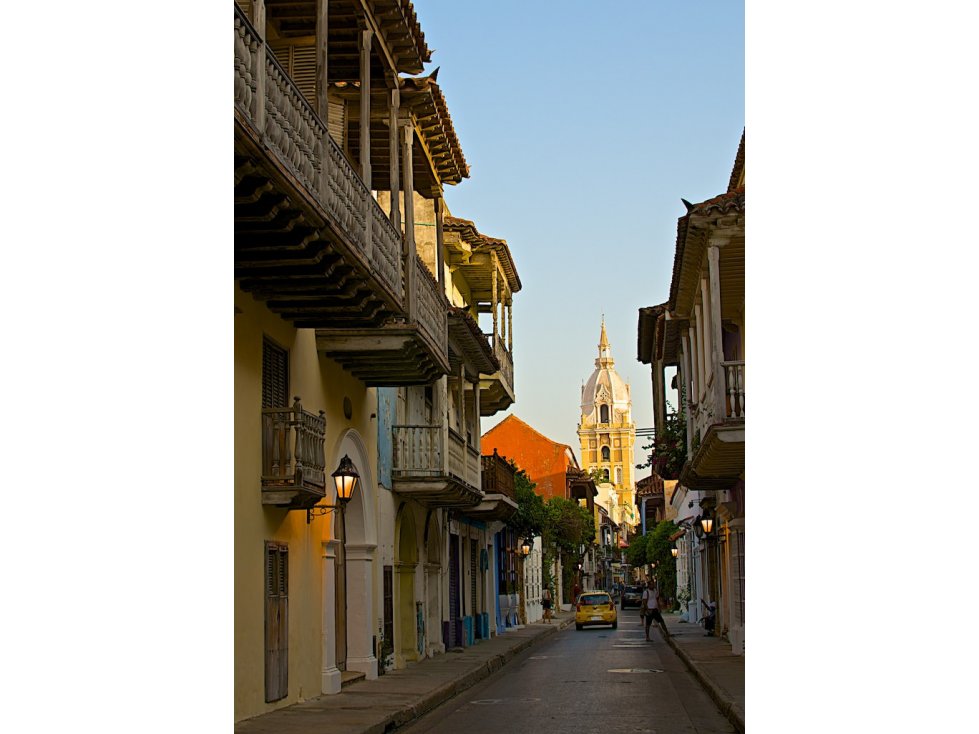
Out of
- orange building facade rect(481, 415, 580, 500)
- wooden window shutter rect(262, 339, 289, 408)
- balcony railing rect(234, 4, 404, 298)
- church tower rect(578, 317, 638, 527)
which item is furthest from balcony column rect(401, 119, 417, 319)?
church tower rect(578, 317, 638, 527)

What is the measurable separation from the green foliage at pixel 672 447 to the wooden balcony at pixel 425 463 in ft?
17.0

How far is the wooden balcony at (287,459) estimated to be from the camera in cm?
1467

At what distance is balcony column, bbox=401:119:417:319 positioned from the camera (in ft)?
54.1

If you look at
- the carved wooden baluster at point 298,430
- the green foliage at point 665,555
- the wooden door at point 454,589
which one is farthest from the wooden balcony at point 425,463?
the green foliage at point 665,555

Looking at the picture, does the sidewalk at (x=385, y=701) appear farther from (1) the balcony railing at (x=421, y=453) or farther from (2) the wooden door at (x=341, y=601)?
(1) the balcony railing at (x=421, y=453)

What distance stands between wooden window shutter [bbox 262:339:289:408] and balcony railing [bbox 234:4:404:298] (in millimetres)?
1515

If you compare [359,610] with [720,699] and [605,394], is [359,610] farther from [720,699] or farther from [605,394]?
[605,394]

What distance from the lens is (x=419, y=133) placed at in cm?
1852

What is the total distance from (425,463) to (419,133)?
7108 mm

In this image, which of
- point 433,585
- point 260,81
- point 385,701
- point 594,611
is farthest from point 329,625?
point 594,611

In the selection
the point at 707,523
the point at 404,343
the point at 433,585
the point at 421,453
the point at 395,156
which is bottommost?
the point at 433,585

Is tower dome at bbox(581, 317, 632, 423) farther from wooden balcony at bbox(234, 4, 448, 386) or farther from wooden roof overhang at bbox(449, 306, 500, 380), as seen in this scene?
wooden balcony at bbox(234, 4, 448, 386)
